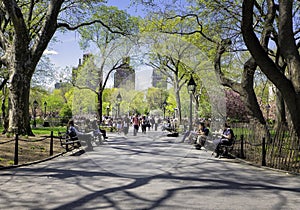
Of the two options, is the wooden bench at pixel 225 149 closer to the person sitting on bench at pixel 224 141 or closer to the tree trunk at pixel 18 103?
the person sitting on bench at pixel 224 141

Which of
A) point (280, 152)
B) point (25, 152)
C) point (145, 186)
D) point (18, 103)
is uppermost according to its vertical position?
point (18, 103)

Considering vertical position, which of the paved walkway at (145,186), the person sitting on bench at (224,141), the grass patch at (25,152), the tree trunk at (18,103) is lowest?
the paved walkway at (145,186)

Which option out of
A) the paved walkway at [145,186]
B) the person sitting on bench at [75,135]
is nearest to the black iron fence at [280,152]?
the paved walkway at [145,186]

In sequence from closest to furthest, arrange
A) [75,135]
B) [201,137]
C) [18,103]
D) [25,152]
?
[25,152] < [75,135] < [201,137] < [18,103]

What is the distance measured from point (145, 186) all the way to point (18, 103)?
12.8 metres

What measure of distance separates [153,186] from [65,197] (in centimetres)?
211

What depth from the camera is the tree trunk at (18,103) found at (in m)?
18.8

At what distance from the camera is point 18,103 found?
18.9m

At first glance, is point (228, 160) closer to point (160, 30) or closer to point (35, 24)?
point (160, 30)

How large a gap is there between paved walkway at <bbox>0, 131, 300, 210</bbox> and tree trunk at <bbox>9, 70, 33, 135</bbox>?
285 inches

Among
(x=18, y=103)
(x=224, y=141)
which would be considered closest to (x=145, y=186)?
(x=224, y=141)

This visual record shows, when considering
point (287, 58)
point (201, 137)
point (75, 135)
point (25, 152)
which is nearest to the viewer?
point (287, 58)

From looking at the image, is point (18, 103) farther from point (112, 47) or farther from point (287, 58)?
point (287, 58)

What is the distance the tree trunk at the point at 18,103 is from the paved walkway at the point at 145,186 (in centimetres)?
724
